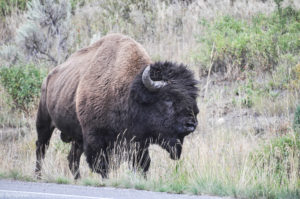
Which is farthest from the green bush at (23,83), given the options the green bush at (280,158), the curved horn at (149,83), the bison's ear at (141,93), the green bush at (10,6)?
the green bush at (280,158)

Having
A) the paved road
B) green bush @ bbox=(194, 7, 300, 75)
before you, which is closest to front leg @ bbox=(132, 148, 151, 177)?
the paved road

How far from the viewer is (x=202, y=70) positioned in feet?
52.0

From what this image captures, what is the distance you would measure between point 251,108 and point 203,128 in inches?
61.4

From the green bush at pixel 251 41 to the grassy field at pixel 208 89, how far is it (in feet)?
0.10

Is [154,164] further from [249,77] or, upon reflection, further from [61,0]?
[61,0]

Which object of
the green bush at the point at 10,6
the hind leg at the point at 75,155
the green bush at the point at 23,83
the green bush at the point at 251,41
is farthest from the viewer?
the green bush at the point at 10,6

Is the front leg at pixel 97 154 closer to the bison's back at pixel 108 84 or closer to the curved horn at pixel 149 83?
the bison's back at pixel 108 84

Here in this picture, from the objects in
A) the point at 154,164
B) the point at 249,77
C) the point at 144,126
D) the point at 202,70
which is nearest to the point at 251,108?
the point at 249,77

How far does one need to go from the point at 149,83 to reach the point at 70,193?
→ 8.13 ft

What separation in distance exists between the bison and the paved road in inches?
60.5

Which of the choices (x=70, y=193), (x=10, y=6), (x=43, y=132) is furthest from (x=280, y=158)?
(x=10, y=6)

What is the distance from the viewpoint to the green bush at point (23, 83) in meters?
14.9

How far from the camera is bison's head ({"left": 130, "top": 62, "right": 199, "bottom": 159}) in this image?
7984 mm

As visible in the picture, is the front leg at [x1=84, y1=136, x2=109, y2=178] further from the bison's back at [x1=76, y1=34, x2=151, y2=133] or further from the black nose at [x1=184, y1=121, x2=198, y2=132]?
the black nose at [x1=184, y1=121, x2=198, y2=132]
